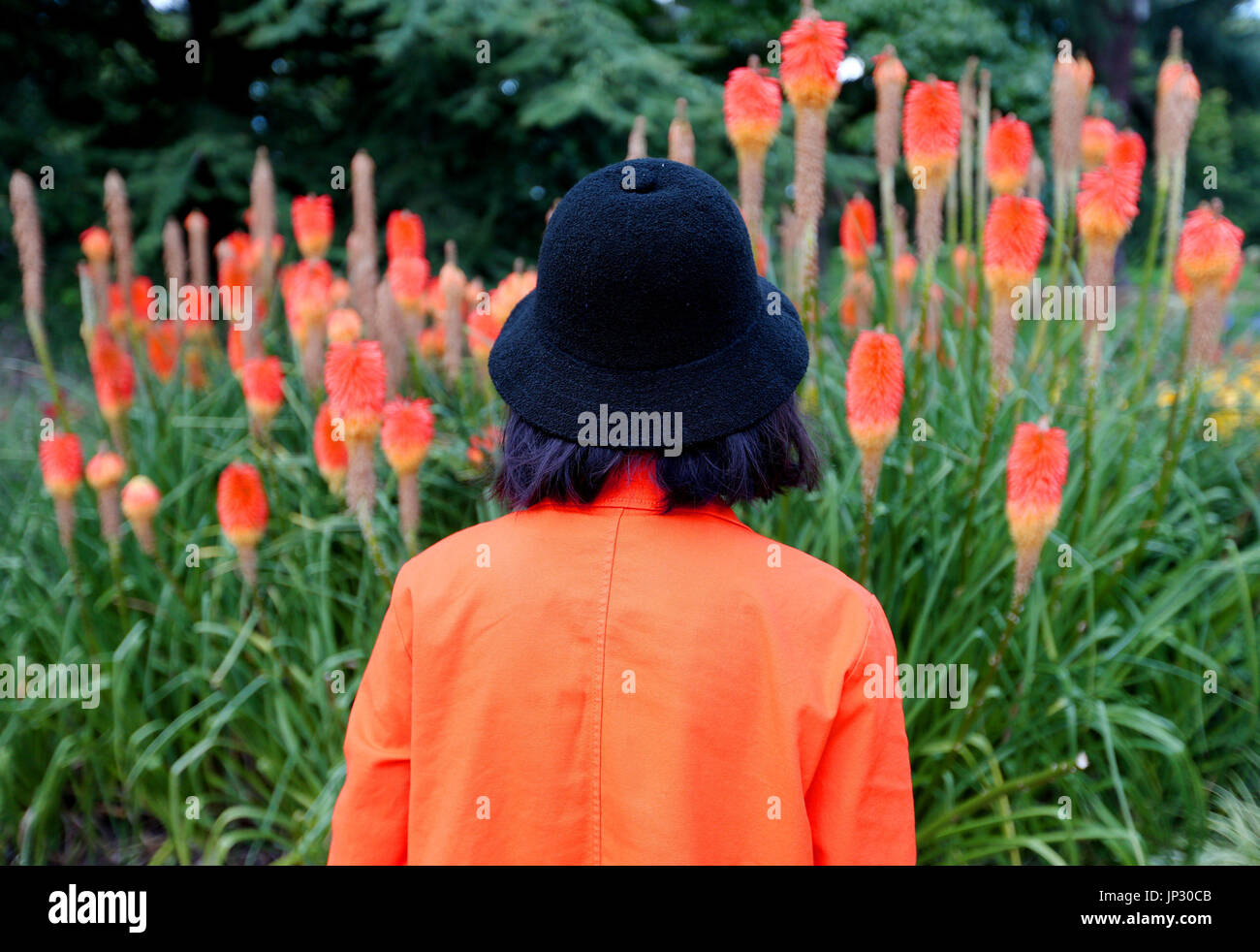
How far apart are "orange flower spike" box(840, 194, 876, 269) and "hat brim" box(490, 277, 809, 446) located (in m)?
1.81

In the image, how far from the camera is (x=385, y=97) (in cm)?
759

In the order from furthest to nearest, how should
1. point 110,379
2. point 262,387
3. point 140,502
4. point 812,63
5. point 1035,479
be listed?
point 110,379
point 262,387
point 140,502
point 812,63
point 1035,479

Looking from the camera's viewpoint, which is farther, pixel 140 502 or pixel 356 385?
pixel 140 502

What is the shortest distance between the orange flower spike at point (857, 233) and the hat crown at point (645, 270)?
6.05ft

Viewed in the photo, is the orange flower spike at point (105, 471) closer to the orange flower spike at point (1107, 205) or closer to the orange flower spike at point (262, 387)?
the orange flower spike at point (262, 387)

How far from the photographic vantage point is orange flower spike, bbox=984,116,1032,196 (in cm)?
247

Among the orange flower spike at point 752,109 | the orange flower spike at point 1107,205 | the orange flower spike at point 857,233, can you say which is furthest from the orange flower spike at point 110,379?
the orange flower spike at point 1107,205

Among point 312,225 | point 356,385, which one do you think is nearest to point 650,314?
point 356,385

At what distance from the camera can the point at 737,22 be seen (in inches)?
379

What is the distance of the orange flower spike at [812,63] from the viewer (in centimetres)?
214

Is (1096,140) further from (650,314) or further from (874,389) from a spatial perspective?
(650,314)

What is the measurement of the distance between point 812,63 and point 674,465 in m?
1.28

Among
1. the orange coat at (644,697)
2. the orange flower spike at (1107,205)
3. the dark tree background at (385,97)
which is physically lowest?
the orange coat at (644,697)
